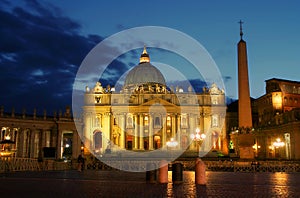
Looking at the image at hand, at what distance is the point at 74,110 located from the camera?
94812 mm

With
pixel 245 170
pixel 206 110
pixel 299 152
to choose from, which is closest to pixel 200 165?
pixel 245 170

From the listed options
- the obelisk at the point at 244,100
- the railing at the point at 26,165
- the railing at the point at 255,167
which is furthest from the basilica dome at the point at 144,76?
the obelisk at the point at 244,100

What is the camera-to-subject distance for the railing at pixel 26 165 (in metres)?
28.2

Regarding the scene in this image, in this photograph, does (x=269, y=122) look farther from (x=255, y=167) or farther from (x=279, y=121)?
(x=255, y=167)

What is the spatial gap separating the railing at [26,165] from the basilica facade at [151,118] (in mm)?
47880

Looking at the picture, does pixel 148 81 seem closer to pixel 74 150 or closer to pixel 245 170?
pixel 74 150

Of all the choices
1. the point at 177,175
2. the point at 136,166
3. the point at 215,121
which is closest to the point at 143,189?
the point at 177,175

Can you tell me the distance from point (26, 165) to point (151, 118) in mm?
56106

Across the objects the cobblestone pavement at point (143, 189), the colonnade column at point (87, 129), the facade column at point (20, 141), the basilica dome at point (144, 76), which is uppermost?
the basilica dome at point (144, 76)

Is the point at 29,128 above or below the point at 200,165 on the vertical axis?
above

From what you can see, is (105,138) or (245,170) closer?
(245,170)

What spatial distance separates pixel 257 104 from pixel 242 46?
53.7 metres

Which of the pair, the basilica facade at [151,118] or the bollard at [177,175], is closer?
the bollard at [177,175]

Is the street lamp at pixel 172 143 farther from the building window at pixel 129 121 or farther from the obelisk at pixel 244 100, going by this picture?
the obelisk at pixel 244 100
